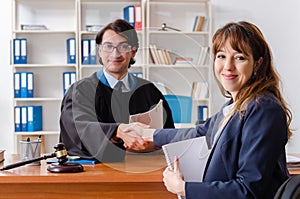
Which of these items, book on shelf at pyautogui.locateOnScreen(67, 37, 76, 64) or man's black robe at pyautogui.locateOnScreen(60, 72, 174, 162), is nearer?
man's black robe at pyautogui.locateOnScreen(60, 72, 174, 162)

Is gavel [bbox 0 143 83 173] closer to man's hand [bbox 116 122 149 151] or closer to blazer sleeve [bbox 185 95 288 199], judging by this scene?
man's hand [bbox 116 122 149 151]

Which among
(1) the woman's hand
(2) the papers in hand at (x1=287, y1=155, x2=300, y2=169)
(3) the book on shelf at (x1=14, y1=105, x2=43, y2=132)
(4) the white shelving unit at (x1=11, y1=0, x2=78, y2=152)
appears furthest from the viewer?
(4) the white shelving unit at (x1=11, y1=0, x2=78, y2=152)

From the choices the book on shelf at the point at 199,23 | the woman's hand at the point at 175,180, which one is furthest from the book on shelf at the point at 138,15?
the woman's hand at the point at 175,180

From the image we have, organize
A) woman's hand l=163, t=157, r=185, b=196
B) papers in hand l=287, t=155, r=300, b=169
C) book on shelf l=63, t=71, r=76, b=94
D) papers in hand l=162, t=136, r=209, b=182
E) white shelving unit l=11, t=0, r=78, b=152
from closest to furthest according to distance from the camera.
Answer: woman's hand l=163, t=157, r=185, b=196
papers in hand l=162, t=136, r=209, b=182
papers in hand l=287, t=155, r=300, b=169
book on shelf l=63, t=71, r=76, b=94
white shelving unit l=11, t=0, r=78, b=152

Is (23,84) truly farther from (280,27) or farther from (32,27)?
(280,27)

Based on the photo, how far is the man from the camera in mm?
2123

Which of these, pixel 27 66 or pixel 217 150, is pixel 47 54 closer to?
pixel 27 66

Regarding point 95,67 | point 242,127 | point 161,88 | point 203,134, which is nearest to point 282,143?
point 242,127

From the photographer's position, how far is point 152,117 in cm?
216

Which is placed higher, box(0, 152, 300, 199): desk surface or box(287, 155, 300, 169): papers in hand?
box(287, 155, 300, 169): papers in hand

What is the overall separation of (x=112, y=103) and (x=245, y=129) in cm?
74

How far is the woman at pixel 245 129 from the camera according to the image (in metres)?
1.55

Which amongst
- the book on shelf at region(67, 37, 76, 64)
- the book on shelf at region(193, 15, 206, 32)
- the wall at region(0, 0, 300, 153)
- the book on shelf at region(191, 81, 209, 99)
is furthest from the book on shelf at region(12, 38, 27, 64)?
the book on shelf at region(191, 81, 209, 99)

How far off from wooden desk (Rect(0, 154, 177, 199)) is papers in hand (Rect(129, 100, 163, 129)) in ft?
0.61
